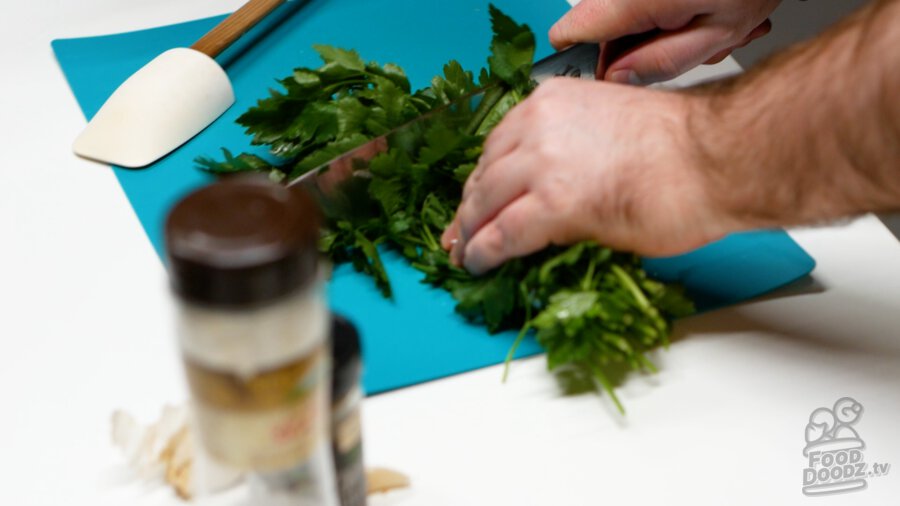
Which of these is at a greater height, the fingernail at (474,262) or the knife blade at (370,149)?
the knife blade at (370,149)

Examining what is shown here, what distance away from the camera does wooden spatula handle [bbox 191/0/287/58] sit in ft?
5.16

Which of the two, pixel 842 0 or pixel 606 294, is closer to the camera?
pixel 606 294

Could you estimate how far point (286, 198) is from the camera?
1.97 feet

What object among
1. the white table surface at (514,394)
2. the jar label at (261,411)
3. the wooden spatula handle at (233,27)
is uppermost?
the wooden spatula handle at (233,27)

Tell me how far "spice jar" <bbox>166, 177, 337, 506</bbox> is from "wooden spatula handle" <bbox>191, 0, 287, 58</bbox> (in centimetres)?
101

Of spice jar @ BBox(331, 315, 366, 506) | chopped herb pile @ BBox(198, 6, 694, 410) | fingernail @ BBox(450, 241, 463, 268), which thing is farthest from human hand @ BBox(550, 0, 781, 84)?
spice jar @ BBox(331, 315, 366, 506)

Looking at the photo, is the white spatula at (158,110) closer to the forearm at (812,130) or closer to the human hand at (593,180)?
the human hand at (593,180)

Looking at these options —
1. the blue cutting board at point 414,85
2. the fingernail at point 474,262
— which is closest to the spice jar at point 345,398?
the blue cutting board at point 414,85

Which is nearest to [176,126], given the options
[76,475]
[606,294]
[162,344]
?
[162,344]

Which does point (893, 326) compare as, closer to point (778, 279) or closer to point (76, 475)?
point (778, 279)

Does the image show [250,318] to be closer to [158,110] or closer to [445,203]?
[445,203]

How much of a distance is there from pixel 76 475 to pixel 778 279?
0.88m

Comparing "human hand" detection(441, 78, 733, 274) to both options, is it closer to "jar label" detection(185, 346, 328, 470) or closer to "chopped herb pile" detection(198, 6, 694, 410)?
"chopped herb pile" detection(198, 6, 694, 410)

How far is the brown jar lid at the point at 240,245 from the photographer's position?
1.80 feet
